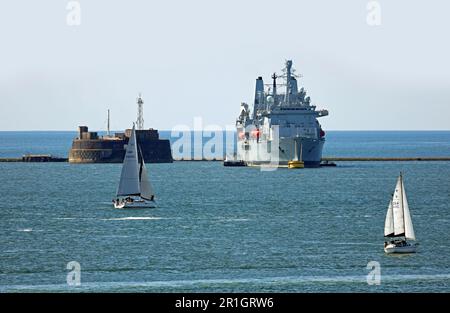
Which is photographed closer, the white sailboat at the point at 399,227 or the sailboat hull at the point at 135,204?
the white sailboat at the point at 399,227

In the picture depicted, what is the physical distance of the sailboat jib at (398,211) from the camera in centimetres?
5475

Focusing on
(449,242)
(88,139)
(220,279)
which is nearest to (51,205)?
(449,242)

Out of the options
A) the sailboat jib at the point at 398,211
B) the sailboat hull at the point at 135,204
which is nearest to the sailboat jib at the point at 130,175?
the sailboat hull at the point at 135,204

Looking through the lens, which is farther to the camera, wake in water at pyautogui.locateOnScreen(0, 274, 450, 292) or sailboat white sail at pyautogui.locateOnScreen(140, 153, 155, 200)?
sailboat white sail at pyautogui.locateOnScreen(140, 153, 155, 200)

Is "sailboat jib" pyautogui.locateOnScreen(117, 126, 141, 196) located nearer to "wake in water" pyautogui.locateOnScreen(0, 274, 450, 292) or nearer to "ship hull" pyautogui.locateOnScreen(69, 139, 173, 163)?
"wake in water" pyautogui.locateOnScreen(0, 274, 450, 292)

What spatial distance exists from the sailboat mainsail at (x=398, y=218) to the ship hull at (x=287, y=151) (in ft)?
355

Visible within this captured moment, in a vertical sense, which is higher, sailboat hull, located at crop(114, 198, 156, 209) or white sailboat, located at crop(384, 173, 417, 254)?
white sailboat, located at crop(384, 173, 417, 254)

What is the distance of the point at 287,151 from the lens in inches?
6668

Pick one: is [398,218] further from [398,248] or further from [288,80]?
[288,80]

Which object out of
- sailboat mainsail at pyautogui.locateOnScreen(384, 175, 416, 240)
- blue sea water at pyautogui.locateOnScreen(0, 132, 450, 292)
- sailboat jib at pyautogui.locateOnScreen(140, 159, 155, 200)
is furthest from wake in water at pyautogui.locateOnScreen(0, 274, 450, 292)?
sailboat jib at pyautogui.locateOnScreen(140, 159, 155, 200)

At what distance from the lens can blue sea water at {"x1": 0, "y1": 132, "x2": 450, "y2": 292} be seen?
156 feet

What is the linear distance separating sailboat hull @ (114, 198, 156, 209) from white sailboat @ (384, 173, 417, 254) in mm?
Answer: 35521

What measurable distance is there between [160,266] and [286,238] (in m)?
15.7

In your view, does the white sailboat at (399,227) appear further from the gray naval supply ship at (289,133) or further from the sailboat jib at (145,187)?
the gray naval supply ship at (289,133)
